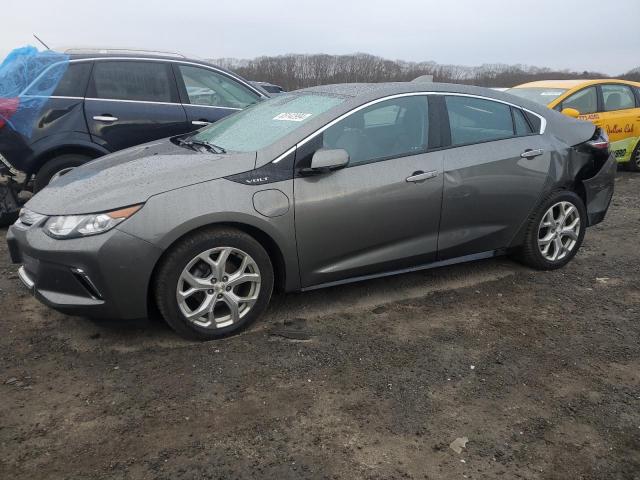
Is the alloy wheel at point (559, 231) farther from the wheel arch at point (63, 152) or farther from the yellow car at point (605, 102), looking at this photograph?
the wheel arch at point (63, 152)

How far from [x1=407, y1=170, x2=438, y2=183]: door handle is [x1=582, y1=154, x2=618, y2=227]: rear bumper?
1.66 m

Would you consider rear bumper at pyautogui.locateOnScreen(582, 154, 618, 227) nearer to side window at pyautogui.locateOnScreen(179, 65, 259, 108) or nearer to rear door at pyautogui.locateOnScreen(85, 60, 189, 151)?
side window at pyautogui.locateOnScreen(179, 65, 259, 108)

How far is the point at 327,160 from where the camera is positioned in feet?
11.2

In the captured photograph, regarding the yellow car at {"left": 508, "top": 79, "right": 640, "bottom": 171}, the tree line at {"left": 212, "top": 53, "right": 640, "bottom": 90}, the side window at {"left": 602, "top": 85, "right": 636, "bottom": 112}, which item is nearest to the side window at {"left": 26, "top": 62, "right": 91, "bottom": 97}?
the yellow car at {"left": 508, "top": 79, "right": 640, "bottom": 171}

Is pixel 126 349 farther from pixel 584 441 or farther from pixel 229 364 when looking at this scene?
pixel 584 441

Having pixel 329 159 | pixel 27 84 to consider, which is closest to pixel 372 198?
pixel 329 159

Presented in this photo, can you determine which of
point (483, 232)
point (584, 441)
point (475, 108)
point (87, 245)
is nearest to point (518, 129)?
point (475, 108)

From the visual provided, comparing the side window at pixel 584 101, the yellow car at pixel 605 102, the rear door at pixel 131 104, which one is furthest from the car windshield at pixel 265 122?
the side window at pixel 584 101

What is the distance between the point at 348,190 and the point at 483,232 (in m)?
1.29

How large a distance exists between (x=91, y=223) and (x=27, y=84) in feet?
10.9

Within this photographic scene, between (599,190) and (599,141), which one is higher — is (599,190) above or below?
below

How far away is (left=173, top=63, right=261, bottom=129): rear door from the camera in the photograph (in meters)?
6.05

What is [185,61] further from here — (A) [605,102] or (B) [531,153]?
(A) [605,102]

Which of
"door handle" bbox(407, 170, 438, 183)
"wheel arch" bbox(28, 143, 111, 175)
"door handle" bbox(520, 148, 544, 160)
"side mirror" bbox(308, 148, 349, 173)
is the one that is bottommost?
"wheel arch" bbox(28, 143, 111, 175)
